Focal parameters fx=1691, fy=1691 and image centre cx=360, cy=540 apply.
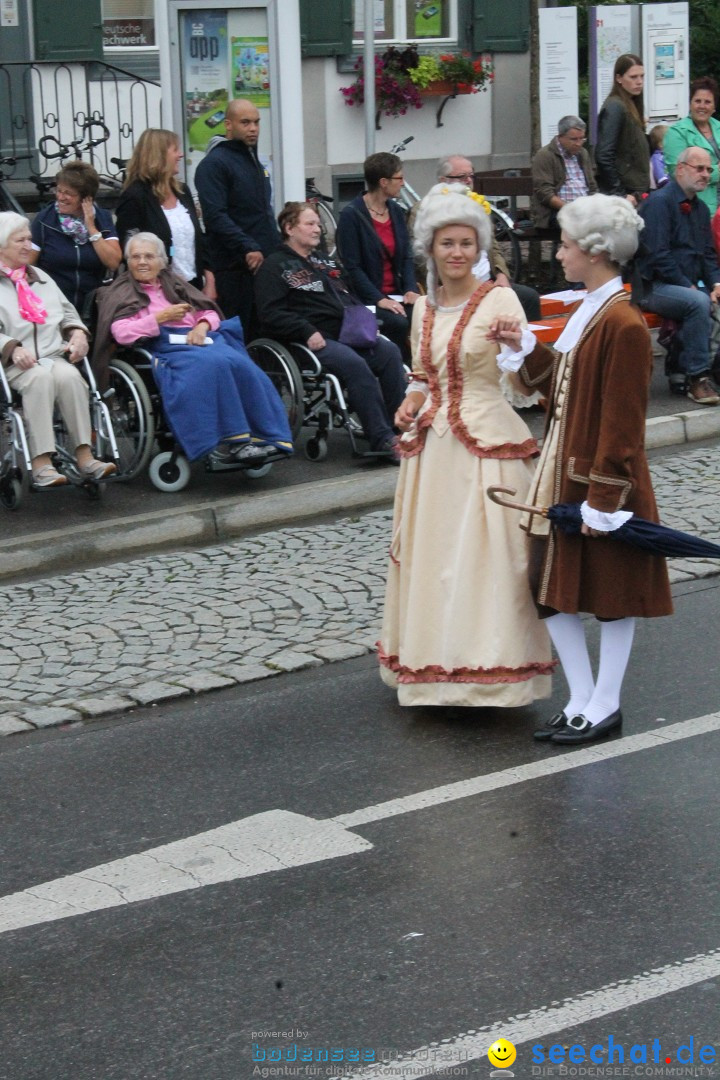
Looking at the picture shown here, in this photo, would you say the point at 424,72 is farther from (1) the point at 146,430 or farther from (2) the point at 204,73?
(1) the point at 146,430

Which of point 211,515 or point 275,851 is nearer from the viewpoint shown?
point 275,851

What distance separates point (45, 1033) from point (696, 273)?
8.78 m

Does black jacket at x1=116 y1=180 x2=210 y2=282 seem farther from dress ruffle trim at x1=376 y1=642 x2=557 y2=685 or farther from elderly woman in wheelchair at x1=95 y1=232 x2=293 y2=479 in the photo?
dress ruffle trim at x1=376 y1=642 x2=557 y2=685

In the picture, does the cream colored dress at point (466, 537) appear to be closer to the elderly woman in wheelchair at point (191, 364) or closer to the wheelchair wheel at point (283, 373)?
the elderly woman in wheelchair at point (191, 364)

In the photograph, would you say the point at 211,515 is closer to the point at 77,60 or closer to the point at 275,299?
the point at 275,299

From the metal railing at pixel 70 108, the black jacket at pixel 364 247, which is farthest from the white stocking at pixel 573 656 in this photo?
the metal railing at pixel 70 108

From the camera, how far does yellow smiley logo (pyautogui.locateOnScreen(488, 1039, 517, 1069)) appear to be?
143 inches

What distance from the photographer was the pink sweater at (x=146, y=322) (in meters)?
8.89

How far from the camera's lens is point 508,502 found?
221 inches

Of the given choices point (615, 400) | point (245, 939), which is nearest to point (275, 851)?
point (245, 939)

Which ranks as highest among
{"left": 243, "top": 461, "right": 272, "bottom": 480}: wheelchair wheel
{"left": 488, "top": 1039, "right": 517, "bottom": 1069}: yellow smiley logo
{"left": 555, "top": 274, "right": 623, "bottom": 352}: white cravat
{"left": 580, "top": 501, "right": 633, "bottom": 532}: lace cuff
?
{"left": 555, "top": 274, "right": 623, "bottom": 352}: white cravat

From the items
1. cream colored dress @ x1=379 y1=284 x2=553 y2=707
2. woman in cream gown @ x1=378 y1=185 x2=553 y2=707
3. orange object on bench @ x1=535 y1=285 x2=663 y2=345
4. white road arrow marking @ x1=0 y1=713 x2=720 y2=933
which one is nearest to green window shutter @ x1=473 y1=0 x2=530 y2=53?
orange object on bench @ x1=535 y1=285 x2=663 y2=345

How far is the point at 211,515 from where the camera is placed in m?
8.53

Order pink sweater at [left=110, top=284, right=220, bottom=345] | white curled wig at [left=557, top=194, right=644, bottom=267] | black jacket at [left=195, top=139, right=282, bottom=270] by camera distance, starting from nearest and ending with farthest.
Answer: white curled wig at [left=557, top=194, right=644, bottom=267] → pink sweater at [left=110, top=284, right=220, bottom=345] → black jacket at [left=195, top=139, right=282, bottom=270]
